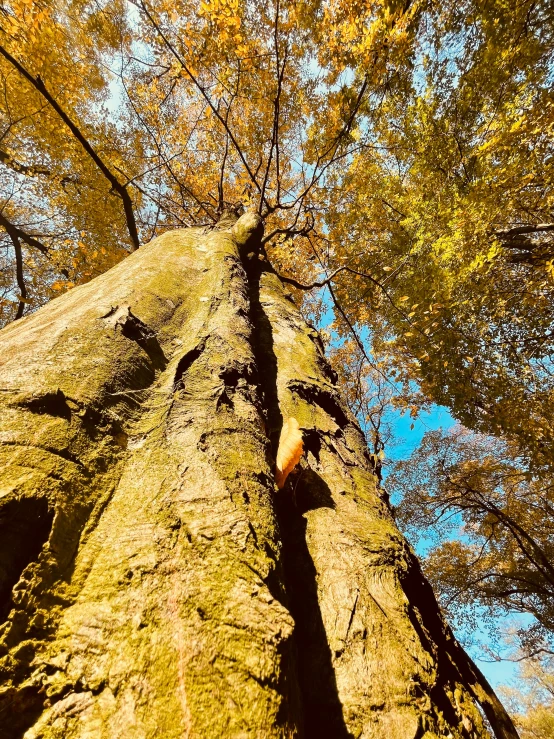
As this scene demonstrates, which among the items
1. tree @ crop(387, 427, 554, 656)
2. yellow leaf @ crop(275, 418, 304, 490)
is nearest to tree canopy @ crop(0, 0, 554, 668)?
tree @ crop(387, 427, 554, 656)

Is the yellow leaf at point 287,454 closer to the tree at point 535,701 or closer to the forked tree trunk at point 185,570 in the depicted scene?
the forked tree trunk at point 185,570

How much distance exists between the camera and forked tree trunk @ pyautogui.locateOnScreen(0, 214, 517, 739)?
2.31 feet

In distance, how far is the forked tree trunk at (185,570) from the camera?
0.71 meters

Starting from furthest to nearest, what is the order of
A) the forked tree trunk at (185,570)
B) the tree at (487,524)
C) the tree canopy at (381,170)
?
the tree at (487,524), the tree canopy at (381,170), the forked tree trunk at (185,570)

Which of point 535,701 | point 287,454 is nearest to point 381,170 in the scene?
point 287,454

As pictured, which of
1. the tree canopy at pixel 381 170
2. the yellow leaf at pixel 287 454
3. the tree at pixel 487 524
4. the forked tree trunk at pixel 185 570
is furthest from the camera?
the tree at pixel 487 524

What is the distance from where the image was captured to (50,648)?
29.4 inches

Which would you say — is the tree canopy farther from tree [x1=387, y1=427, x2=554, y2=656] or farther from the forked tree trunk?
the forked tree trunk

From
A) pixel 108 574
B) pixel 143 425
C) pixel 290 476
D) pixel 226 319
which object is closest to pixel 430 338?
pixel 226 319

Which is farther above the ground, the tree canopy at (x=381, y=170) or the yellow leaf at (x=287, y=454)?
the tree canopy at (x=381, y=170)

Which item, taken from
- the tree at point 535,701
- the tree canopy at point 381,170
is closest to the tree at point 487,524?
the tree canopy at point 381,170

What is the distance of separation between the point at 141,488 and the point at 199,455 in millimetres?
212

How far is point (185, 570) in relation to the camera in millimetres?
899

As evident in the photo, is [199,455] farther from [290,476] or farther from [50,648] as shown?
[50,648]
